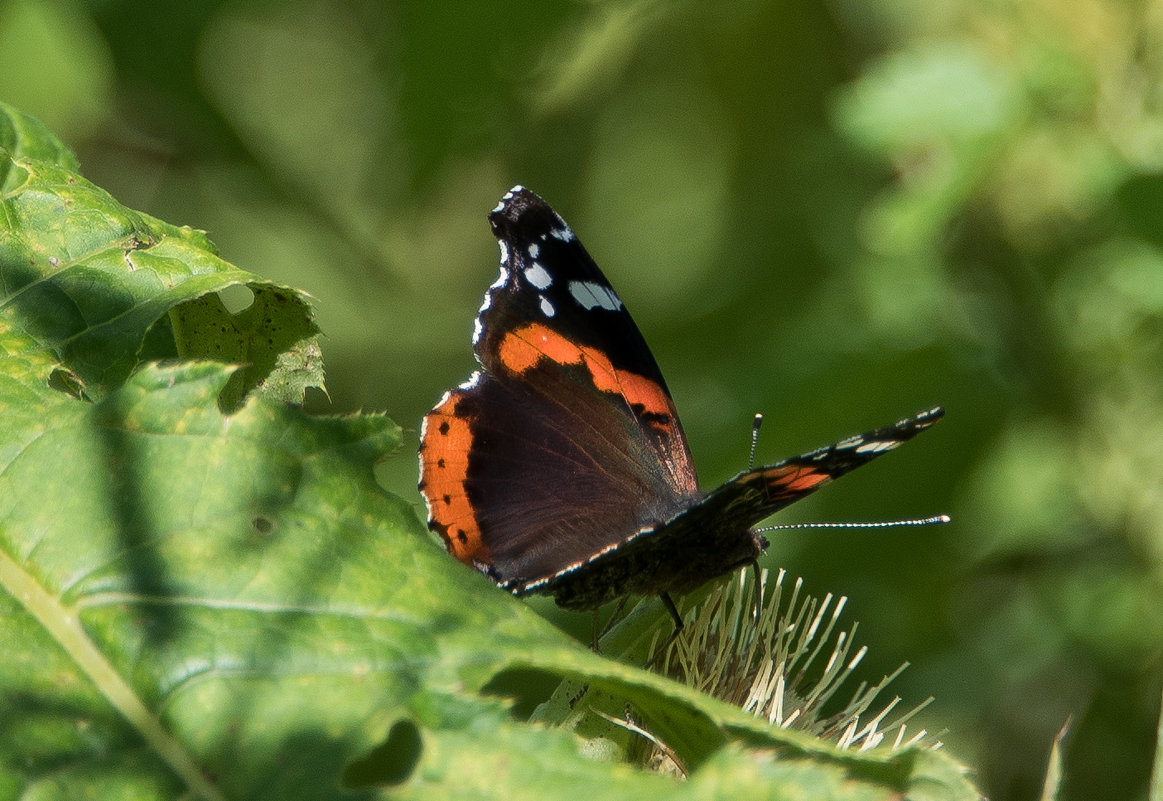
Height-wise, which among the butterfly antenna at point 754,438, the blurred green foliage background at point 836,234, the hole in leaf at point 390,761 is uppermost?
the blurred green foliage background at point 836,234

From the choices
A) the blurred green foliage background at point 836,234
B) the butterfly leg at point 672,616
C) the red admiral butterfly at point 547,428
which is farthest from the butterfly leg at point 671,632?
the blurred green foliage background at point 836,234

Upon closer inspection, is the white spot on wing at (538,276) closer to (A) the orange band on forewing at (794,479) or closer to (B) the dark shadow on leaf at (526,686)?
(A) the orange band on forewing at (794,479)

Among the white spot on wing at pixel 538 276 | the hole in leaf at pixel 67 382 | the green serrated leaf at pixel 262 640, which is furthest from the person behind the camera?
the white spot on wing at pixel 538 276

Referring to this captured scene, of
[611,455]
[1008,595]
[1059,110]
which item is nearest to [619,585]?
[611,455]

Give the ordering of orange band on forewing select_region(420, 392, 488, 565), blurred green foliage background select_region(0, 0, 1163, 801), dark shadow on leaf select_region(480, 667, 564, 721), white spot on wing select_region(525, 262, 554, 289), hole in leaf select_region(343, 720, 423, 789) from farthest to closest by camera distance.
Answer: dark shadow on leaf select_region(480, 667, 564, 721) < blurred green foliage background select_region(0, 0, 1163, 801) < white spot on wing select_region(525, 262, 554, 289) < orange band on forewing select_region(420, 392, 488, 565) < hole in leaf select_region(343, 720, 423, 789)

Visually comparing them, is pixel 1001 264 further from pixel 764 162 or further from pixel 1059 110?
pixel 764 162

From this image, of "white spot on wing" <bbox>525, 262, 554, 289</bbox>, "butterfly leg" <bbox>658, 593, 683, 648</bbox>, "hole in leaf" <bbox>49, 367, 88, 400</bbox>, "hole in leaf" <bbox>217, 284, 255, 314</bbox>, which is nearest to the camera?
"hole in leaf" <bbox>49, 367, 88, 400</bbox>

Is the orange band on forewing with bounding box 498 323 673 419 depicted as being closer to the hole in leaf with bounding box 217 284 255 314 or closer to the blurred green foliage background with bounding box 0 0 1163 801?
the blurred green foliage background with bounding box 0 0 1163 801

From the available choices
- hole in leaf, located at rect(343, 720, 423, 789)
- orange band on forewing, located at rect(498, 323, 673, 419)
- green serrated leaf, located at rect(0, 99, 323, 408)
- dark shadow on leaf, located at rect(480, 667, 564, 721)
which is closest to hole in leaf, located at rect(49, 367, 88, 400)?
green serrated leaf, located at rect(0, 99, 323, 408)

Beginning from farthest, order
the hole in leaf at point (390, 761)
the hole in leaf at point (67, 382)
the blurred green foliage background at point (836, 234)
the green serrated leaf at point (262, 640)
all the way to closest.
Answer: the blurred green foliage background at point (836, 234), the hole in leaf at point (67, 382), the hole in leaf at point (390, 761), the green serrated leaf at point (262, 640)
